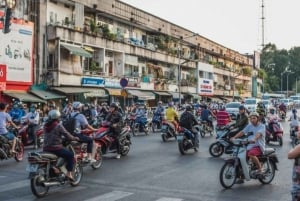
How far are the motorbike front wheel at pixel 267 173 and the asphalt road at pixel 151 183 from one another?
141 millimetres

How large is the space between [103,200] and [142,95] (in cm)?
3624

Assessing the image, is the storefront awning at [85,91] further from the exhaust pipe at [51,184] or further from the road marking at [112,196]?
the road marking at [112,196]

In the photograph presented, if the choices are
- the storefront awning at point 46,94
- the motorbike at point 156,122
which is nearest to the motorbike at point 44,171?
the motorbike at point 156,122

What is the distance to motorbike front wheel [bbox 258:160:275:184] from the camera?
10.5 meters

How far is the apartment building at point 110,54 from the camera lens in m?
33.9

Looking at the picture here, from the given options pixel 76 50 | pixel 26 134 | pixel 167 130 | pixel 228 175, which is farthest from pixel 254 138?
pixel 76 50

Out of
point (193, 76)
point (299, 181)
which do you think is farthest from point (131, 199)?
point (193, 76)

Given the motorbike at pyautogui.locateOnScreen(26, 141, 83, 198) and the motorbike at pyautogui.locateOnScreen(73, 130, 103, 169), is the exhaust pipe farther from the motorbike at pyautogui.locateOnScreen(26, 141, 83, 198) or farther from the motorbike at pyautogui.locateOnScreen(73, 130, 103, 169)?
the motorbike at pyautogui.locateOnScreen(73, 130, 103, 169)

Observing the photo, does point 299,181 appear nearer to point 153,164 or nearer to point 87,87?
point 153,164

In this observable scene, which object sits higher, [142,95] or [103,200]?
[142,95]

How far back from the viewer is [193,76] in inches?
2542

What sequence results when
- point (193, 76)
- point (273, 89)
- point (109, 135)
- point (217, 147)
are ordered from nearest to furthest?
point (109, 135)
point (217, 147)
point (193, 76)
point (273, 89)

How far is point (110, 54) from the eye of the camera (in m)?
42.3

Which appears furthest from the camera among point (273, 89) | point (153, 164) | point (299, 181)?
point (273, 89)
